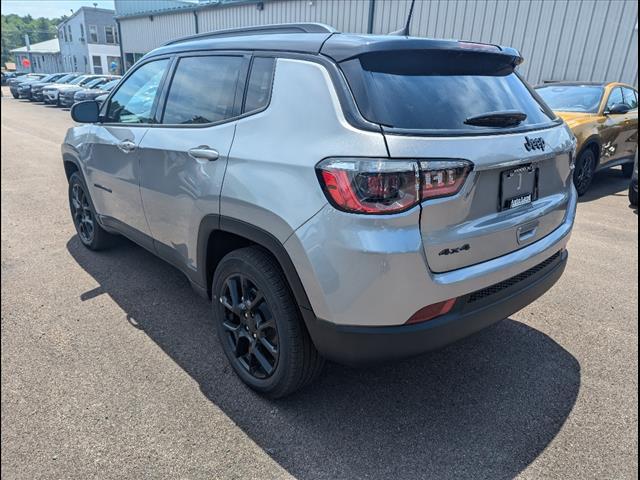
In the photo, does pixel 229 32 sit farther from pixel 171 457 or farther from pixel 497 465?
pixel 497 465

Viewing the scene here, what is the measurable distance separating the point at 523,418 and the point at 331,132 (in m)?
1.80

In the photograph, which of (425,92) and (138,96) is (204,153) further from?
(138,96)

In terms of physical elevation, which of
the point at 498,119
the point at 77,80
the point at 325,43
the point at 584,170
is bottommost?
the point at 584,170

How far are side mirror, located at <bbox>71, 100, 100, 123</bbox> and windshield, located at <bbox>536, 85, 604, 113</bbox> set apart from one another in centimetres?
A: 690

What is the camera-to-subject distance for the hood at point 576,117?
22.3 ft

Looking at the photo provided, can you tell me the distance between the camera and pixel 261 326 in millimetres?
2436

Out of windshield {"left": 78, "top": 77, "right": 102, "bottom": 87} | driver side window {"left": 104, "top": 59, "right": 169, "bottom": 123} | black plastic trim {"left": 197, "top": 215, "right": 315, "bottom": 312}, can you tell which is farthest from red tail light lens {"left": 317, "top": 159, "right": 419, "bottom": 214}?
windshield {"left": 78, "top": 77, "right": 102, "bottom": 87}

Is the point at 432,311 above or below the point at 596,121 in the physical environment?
below

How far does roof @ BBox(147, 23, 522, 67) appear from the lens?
2086 mm

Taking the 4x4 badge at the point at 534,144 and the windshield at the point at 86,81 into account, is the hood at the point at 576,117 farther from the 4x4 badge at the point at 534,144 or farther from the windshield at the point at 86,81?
the windshield at the point at 86,81

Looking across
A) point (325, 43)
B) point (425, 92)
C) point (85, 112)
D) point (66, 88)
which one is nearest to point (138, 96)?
point (85, 112)

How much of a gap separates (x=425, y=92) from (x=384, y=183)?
1.86 ft

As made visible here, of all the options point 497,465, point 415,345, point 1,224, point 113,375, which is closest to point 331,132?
point 415,345

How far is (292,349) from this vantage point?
7.36 feet
